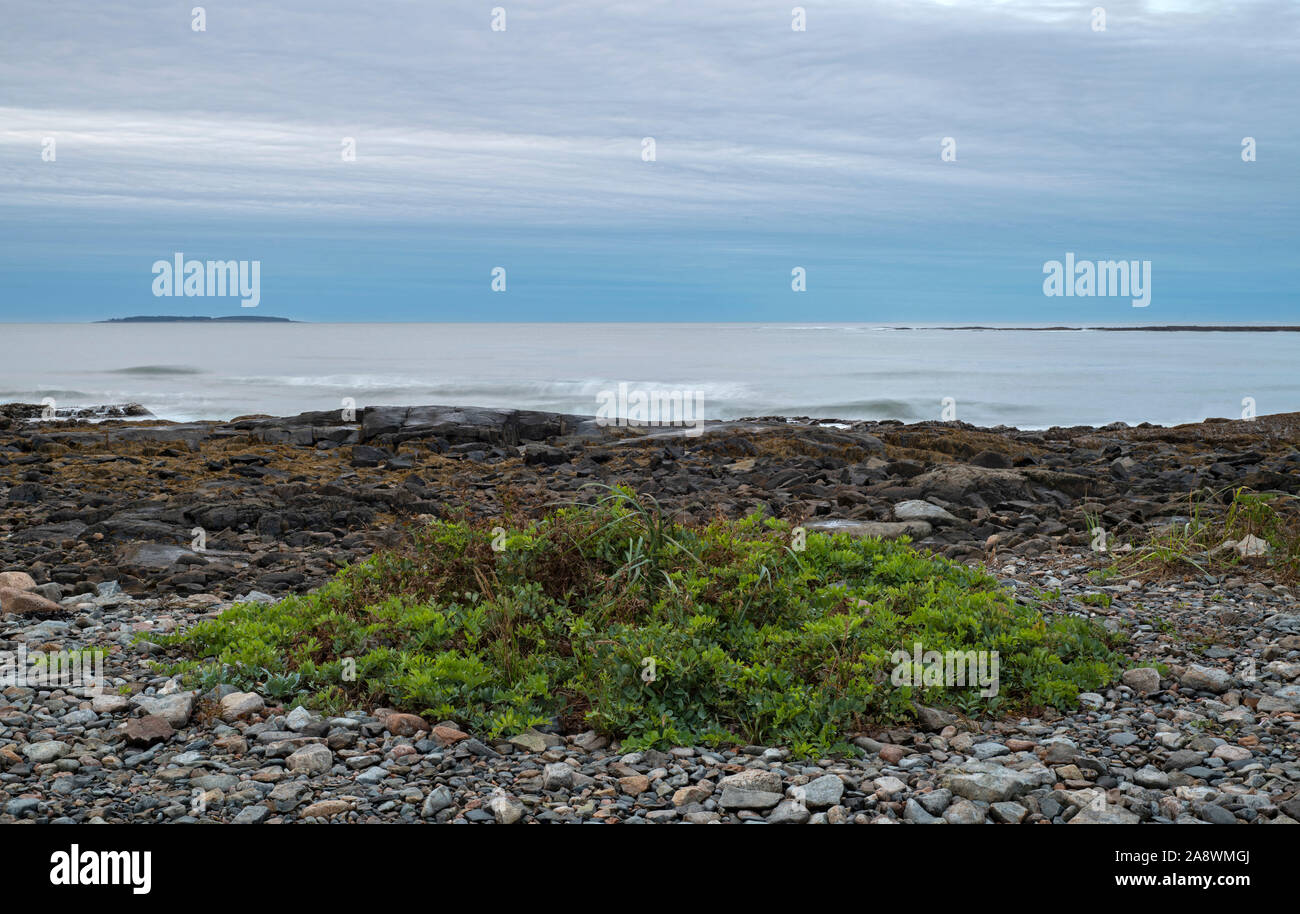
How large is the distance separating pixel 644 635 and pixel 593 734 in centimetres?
80

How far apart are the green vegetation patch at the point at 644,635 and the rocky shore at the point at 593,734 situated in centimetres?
21

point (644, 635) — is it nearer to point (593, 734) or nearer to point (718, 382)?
point (593, 734)

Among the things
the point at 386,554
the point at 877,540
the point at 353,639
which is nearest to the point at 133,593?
the point at 386,554

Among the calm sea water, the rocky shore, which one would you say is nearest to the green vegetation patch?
the rocky shore

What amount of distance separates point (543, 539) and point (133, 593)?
430 cm

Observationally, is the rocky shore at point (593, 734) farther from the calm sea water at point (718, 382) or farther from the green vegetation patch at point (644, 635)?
the calm sea water at point (718, 382)

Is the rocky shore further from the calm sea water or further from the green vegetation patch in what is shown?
the calm sea water

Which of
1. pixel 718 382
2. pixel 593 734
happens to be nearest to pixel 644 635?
pixel 593 734

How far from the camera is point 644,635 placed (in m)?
6.15

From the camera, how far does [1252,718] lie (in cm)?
575

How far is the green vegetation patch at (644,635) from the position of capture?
5668 millimetres

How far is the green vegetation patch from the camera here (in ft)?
18.6

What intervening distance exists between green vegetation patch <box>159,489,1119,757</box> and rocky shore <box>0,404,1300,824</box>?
8.4 inches

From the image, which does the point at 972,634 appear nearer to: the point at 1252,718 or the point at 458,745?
the point at 1252,718
